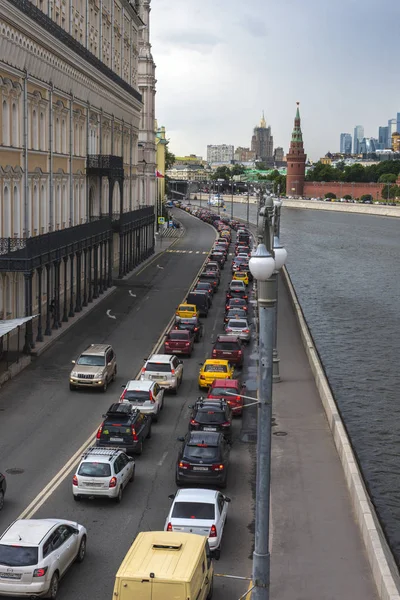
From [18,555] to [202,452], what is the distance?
7.55 m

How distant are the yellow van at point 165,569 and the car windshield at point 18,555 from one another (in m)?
2.03

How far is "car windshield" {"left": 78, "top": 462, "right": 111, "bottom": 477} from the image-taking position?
2144 centimetres

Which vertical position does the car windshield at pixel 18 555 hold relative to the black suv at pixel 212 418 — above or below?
above

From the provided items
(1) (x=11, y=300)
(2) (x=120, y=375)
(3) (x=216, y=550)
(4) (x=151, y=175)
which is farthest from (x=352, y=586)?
(4) (x=151, y=175)

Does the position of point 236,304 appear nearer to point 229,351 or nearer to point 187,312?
point 187,312

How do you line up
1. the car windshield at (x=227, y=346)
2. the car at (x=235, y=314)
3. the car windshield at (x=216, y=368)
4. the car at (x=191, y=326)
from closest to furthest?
the car windshield at (x=216, y=368) → the car windshield at (x=227, y=346) → the car at (x=191, y=326) → the car at (x=235, y=314)

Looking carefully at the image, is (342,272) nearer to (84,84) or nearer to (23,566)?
(84,84)

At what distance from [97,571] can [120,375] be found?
18.3 m

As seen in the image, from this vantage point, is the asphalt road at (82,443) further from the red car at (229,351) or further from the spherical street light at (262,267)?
the spherical street light at (262,267)

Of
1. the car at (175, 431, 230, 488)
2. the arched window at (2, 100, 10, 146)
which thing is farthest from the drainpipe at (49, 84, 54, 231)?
the car at (175, 431, 230, 488)

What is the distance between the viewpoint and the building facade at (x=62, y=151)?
1561 inches

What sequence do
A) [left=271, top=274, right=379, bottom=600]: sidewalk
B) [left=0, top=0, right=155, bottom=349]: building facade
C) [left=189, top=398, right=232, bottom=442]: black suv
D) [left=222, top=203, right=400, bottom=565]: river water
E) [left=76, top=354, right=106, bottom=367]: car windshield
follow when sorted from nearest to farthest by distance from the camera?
[left=271, top=274, right=379, bottom=600]: sidewalk < [left=189, top=398, right=232, bottom=442]: black suv < [left=222, top=203, right=400, bottom=565]: river water < [left=76, top=354, right=106, bottom=367]: car windshield < [left=0, top=0, right=155, bottom=349]: building facade

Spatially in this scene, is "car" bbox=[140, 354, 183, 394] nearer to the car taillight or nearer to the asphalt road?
the asphalt road

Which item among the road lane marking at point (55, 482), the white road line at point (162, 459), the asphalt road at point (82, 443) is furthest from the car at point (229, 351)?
the white road line at point (162, 459)
